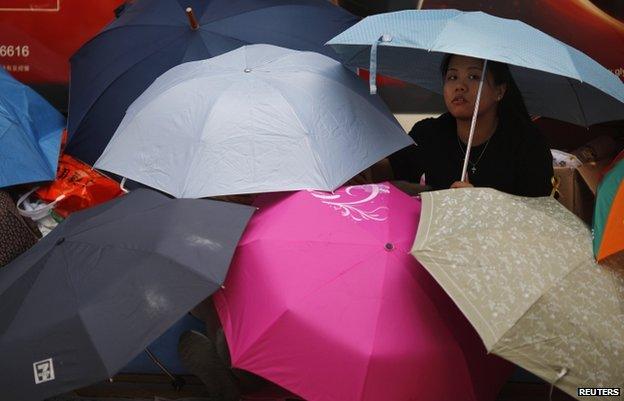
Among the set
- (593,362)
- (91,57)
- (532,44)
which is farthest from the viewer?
(91,57)

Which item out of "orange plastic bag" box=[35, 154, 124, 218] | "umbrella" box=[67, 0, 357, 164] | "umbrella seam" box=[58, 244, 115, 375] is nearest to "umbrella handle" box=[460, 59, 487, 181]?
"umbrella" box=[67, 0, 357, 164]

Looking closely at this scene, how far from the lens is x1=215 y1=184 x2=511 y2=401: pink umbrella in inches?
113

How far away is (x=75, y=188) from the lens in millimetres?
4500

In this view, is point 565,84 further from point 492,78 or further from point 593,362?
point 593,362

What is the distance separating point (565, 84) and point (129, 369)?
231 cm

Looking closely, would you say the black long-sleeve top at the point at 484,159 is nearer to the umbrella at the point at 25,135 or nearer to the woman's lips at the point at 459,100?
the woman's lips at the point at 459,100

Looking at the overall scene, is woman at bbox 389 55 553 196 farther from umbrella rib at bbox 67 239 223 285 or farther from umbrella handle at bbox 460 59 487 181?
umbrella rib at bbox 67 239 223 285

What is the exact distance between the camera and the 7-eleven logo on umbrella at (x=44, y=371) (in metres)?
2.80

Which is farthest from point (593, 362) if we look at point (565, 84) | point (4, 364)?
point (4, 364)

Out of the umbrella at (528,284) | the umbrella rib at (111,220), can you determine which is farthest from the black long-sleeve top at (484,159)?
the umbrella rib at (111,220)

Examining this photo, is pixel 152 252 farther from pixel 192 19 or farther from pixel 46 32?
pixel 46 32

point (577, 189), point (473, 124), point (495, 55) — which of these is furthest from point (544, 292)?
point (577, 189)

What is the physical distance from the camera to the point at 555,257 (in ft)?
9.88

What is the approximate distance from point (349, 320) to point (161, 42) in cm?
209
